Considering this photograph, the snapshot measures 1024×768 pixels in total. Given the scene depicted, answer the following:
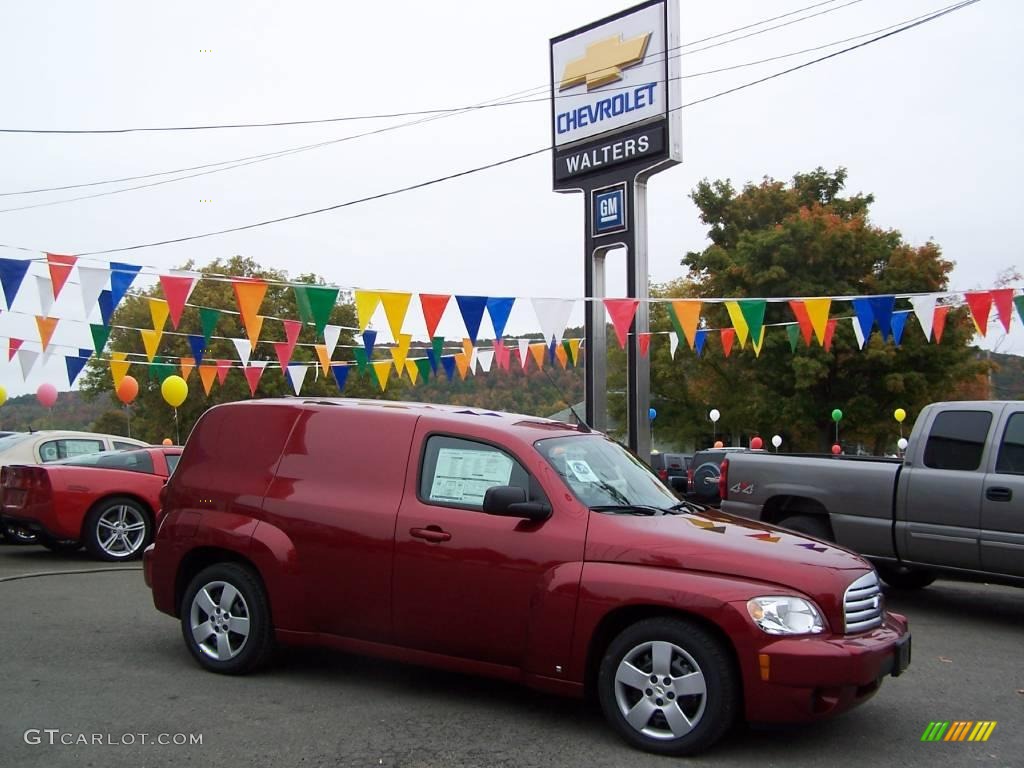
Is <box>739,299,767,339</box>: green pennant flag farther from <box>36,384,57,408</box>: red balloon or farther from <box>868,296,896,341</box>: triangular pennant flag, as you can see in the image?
<box>36,384,57,408</box>: red balloon

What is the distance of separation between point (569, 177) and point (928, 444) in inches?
463

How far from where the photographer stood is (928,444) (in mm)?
8344

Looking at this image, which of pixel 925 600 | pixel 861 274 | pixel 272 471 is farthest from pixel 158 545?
pixel 861 274

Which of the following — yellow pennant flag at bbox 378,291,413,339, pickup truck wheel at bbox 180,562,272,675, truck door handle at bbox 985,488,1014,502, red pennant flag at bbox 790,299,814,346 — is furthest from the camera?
red pennant flag at bbox 790,299,814,346

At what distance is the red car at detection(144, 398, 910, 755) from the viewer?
446cm

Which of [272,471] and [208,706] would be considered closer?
[208,706]

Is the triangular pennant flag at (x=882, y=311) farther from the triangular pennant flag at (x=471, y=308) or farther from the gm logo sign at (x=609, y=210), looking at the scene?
the triangular pennant flag at (x=471, y=308)

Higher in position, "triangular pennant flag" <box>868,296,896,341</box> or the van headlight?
"triangular pennant flag" <box>868,296,896,341</box>

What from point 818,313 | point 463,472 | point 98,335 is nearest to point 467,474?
point 463,472

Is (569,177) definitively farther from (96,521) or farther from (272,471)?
(272,471)

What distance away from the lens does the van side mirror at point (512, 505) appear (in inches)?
193

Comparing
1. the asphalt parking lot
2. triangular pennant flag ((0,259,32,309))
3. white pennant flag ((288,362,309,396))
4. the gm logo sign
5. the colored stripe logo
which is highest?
the gm logo sign

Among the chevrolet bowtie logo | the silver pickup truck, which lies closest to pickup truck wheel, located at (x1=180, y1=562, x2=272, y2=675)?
the silver pickup truck

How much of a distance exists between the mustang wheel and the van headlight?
866cm
